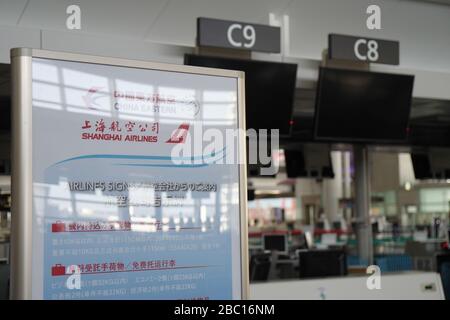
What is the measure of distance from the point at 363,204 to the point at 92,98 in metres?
8.70

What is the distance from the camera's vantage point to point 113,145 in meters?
2.05

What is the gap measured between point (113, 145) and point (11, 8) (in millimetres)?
4033

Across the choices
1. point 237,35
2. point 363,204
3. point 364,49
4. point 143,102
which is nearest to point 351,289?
point 143,102

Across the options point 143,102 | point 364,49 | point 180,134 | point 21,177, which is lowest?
point 21,177

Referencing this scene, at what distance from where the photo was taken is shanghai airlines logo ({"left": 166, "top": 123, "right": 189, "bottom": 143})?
2.14 m

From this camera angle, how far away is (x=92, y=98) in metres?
2.01

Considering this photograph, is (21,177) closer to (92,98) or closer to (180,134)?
(92,98)

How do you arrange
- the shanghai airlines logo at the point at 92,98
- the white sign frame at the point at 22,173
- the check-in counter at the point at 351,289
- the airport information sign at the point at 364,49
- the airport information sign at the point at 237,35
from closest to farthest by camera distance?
the white sign frame at the point at 22,173 < the shanghai airlines logo at the point at 92,98 < the check-in counter at the point at 351,289 < the airport information sign at the point at 237,35 < the airport information sign at the point at 364,49

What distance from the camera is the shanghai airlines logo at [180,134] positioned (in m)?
2.14

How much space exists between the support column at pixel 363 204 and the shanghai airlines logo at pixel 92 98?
8485mm

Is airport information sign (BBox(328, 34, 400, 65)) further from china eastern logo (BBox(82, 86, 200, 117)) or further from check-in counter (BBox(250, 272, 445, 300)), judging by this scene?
china eastern logo (BBox(82, 86, 200, 117))

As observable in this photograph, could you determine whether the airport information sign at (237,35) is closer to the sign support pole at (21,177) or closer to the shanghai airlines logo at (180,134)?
the shanghai airlines logo at (180,134)

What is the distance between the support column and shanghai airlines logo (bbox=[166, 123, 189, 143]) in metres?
8.25

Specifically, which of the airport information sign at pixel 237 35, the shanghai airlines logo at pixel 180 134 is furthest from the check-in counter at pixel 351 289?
the airport information sign at pixel 237 35
